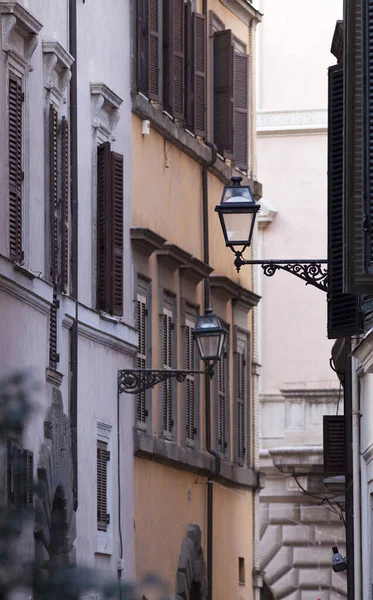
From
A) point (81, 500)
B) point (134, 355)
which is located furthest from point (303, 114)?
point (81, 500)

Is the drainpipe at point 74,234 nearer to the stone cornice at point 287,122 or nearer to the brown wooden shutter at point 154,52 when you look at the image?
the brown wooden shutter at point 154,52

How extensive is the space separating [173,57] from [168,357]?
387cm

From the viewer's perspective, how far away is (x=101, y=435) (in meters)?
22.5

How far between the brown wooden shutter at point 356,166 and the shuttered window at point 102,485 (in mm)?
9475

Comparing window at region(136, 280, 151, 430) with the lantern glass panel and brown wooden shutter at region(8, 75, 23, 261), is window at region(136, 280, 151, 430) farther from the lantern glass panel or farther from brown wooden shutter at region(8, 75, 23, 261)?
the lantern glass panel

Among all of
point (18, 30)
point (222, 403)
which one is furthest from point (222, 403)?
point (18, 30)

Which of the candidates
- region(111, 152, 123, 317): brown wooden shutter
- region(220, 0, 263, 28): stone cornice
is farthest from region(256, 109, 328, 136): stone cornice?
region(111, 152, 123, 317): brown wooden shutter

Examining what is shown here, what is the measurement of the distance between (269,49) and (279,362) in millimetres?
6284

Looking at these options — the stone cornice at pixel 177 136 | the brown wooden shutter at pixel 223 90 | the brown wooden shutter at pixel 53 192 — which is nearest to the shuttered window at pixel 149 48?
the stone cornice at pixel 177 136

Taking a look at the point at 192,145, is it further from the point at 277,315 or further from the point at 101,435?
the point at 277,315

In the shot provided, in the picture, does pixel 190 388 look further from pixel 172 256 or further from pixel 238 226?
pixel 238 226

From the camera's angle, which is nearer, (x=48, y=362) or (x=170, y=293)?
(x=48, y=362)

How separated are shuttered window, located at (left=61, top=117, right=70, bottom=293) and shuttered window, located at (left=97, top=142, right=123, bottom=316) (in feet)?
6.17

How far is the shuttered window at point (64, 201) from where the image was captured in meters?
20.2
